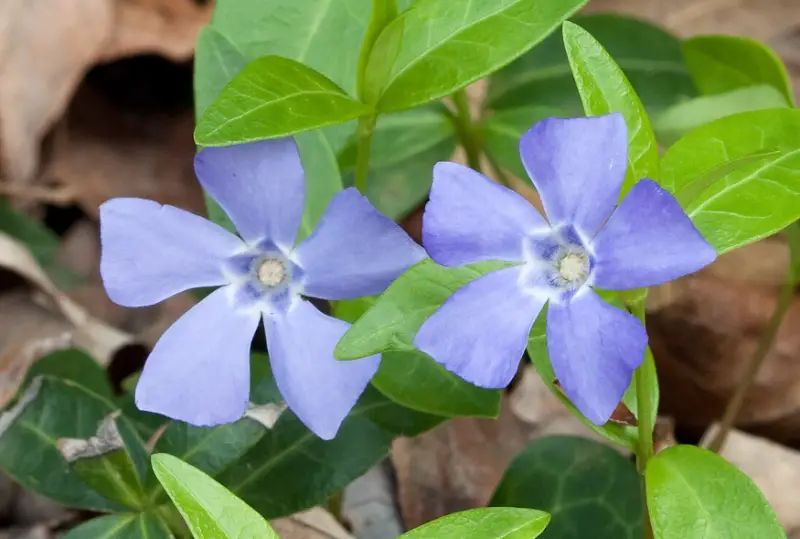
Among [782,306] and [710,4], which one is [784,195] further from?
[710,4]

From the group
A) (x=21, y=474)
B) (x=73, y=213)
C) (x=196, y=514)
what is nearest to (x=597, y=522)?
(x=196, y=514)

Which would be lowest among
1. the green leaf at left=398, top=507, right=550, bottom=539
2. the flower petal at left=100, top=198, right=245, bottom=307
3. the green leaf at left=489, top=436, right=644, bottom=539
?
the green leaf at left=489, top=436, right=644, bottom=539

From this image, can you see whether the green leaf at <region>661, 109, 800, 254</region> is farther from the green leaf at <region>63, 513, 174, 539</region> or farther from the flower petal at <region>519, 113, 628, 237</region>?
the green leaf at <region>63, 513, 174, 539</region>

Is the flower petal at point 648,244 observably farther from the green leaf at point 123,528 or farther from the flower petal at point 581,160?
the green leaf at point 123,528

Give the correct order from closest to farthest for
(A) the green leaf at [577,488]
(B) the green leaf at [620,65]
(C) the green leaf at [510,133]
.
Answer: (A) the green leaf at [577,488] < (C) the green leaf at [510,133] < (B) the green leaf at [620,65]

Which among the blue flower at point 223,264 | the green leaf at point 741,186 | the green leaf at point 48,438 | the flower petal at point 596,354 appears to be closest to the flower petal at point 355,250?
the blue flower at point 223,264

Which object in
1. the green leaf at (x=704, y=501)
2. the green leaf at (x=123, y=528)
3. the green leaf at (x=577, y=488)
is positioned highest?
the green leaf at (x=704, y=501)

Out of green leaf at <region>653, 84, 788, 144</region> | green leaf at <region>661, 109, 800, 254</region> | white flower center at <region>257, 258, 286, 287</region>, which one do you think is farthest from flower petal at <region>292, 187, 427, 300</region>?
green leaf at <region>653, 84, 788, 144</region>

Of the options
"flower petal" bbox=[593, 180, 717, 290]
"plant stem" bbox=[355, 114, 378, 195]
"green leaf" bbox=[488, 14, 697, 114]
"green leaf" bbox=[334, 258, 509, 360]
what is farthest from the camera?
"green leaf" bbox=[488, 14, 697, 114]
